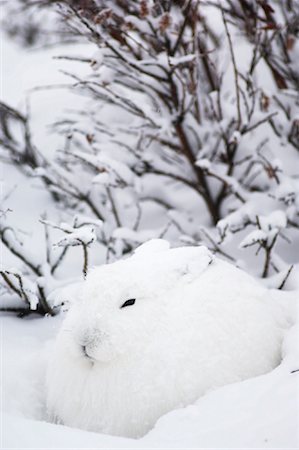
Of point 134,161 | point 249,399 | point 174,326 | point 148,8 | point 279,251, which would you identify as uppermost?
point 148,8

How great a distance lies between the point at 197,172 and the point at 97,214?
74 centimetres

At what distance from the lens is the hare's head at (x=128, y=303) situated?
1.64 metres

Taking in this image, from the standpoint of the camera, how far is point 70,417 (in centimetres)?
171

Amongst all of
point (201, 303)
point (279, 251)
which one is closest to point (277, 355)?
point (201, 303)

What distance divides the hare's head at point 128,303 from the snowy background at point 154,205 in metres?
0.24

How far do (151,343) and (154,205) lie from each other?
2.32 meters

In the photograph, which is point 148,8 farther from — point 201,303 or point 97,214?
point 201,303

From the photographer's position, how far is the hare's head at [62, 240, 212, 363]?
1.64 meters

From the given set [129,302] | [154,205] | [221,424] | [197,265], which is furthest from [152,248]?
[154,205]

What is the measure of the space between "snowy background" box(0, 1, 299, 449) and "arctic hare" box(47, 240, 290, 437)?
3.8 inches

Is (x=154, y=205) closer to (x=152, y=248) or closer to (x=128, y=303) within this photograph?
(x=152, y=248)

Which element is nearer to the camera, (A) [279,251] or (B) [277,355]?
(B) [277,355]

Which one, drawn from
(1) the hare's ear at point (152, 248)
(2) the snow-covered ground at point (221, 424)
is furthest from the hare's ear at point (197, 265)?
(2) the snow-covered ground at point (221, 424)

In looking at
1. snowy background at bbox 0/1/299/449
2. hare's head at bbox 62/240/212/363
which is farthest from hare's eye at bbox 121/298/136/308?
snowy background at bbox 0/1/299/449
